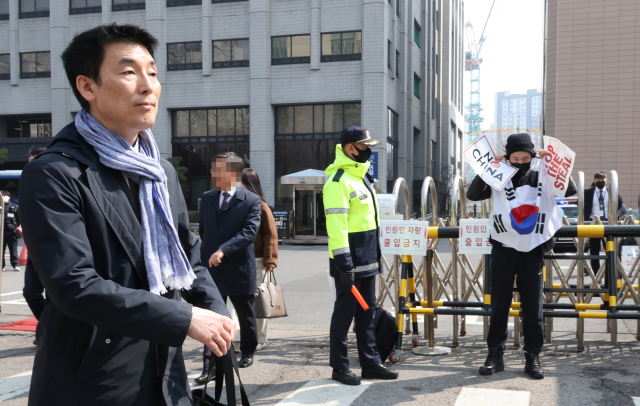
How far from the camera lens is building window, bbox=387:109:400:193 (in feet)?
102

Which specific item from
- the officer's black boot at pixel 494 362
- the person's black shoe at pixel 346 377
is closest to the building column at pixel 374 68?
the officer's black boot at pixel 494 362

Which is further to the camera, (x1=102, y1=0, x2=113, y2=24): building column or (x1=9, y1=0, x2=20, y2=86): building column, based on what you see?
(x1=9, y1=0, x2=20, y2=86): building column

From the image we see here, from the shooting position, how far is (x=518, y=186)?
4996 millimetres

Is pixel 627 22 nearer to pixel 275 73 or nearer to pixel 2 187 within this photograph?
pixel 275 73

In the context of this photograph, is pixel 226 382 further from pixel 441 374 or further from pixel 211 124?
pixel 211 124

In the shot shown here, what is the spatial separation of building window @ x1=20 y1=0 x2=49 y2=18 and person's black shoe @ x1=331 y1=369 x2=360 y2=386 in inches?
1342

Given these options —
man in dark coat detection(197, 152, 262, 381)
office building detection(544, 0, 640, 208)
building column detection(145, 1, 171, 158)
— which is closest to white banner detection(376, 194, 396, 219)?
man in dark coat detection(197, 152, 262, 381)

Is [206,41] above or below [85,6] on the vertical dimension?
below

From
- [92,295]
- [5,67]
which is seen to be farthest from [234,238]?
[5,67]

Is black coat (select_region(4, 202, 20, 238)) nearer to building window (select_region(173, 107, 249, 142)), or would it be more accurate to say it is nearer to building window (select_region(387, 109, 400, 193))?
building window (select_region(173, 107, 249, 142))

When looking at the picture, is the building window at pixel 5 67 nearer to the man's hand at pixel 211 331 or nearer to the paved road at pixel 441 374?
the paved road at pixel 441 374

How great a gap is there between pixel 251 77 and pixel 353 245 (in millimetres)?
25365

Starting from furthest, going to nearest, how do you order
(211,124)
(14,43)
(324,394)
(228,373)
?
(14,43) → (211,124) → (324,394) → (228,373)

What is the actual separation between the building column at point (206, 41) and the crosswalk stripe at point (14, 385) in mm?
26365
